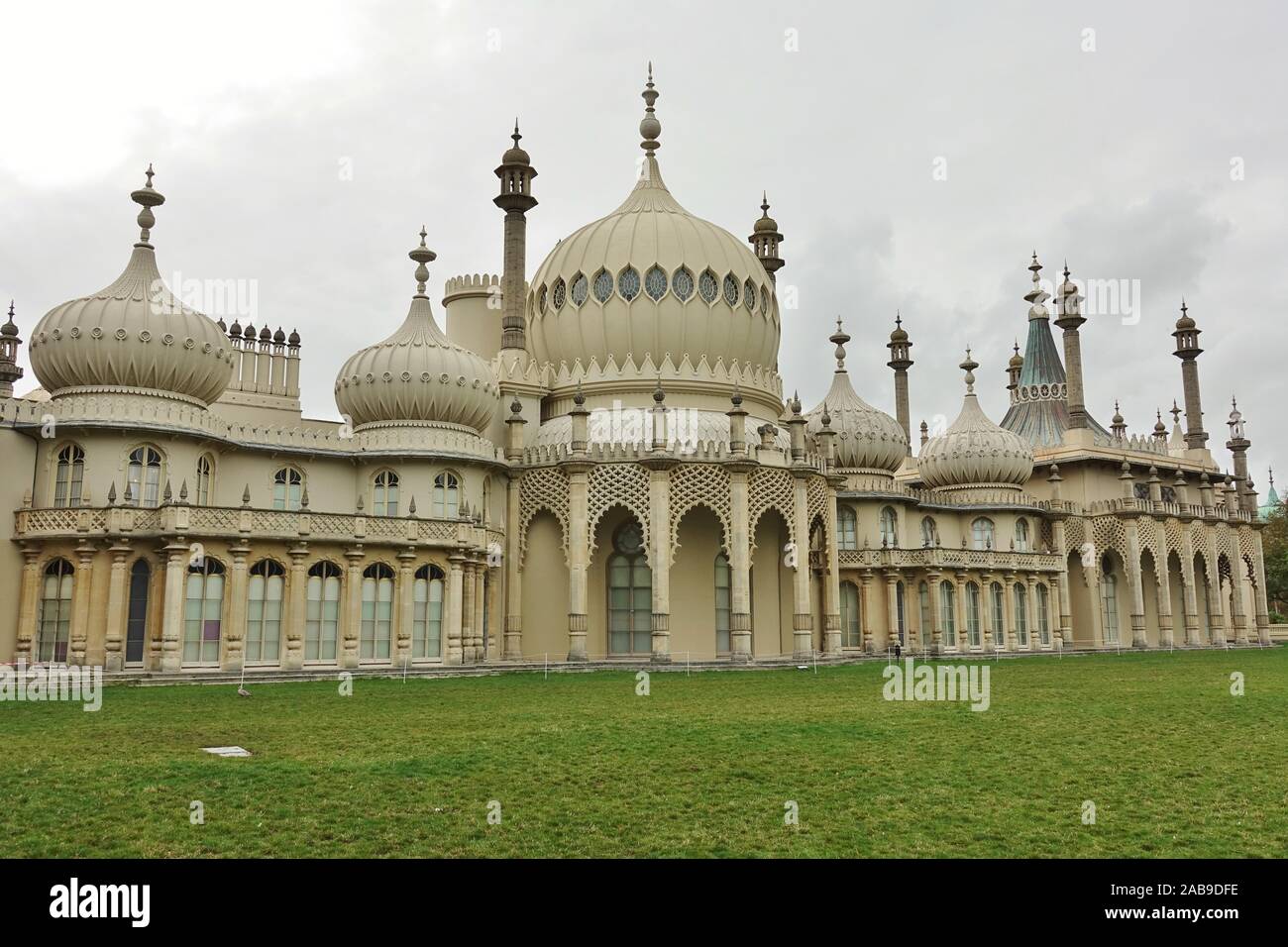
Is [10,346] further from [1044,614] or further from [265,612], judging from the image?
[1044,614]

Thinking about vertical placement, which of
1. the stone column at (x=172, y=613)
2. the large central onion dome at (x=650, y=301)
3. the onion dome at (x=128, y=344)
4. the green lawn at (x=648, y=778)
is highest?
the large central onion dome at (x=650, y=301)

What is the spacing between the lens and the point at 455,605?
30.1m

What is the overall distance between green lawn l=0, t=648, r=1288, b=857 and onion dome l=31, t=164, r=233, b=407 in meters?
10.9

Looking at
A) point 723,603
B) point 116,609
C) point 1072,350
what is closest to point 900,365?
point 1072,350

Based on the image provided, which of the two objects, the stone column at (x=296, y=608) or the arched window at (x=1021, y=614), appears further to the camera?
the arched window at (x=1021, y=614)

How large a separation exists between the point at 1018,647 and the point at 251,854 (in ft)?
138

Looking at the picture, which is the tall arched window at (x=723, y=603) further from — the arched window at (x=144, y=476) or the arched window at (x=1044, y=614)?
the arched window at (x=1044, y=614)

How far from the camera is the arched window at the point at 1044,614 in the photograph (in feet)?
154

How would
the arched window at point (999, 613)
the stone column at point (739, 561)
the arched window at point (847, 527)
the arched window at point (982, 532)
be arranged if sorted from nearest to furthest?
the stone column at point (739, 561), the arched window at point (847, 527), the arched window at point (999, 613), the arched window at point (982, 532)

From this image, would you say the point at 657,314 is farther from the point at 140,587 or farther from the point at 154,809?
the point at 154,809

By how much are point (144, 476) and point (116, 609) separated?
3.47m

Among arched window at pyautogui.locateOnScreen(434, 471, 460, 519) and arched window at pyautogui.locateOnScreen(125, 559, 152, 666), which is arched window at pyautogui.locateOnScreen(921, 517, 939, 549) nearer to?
arched window at pyautogui.locateOnScreen(434, 471, 460, 519)

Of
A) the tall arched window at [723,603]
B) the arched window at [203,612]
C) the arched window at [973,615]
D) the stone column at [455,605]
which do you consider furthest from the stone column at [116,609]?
the arched window at [973,615]

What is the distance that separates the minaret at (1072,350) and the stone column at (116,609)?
43528mm
